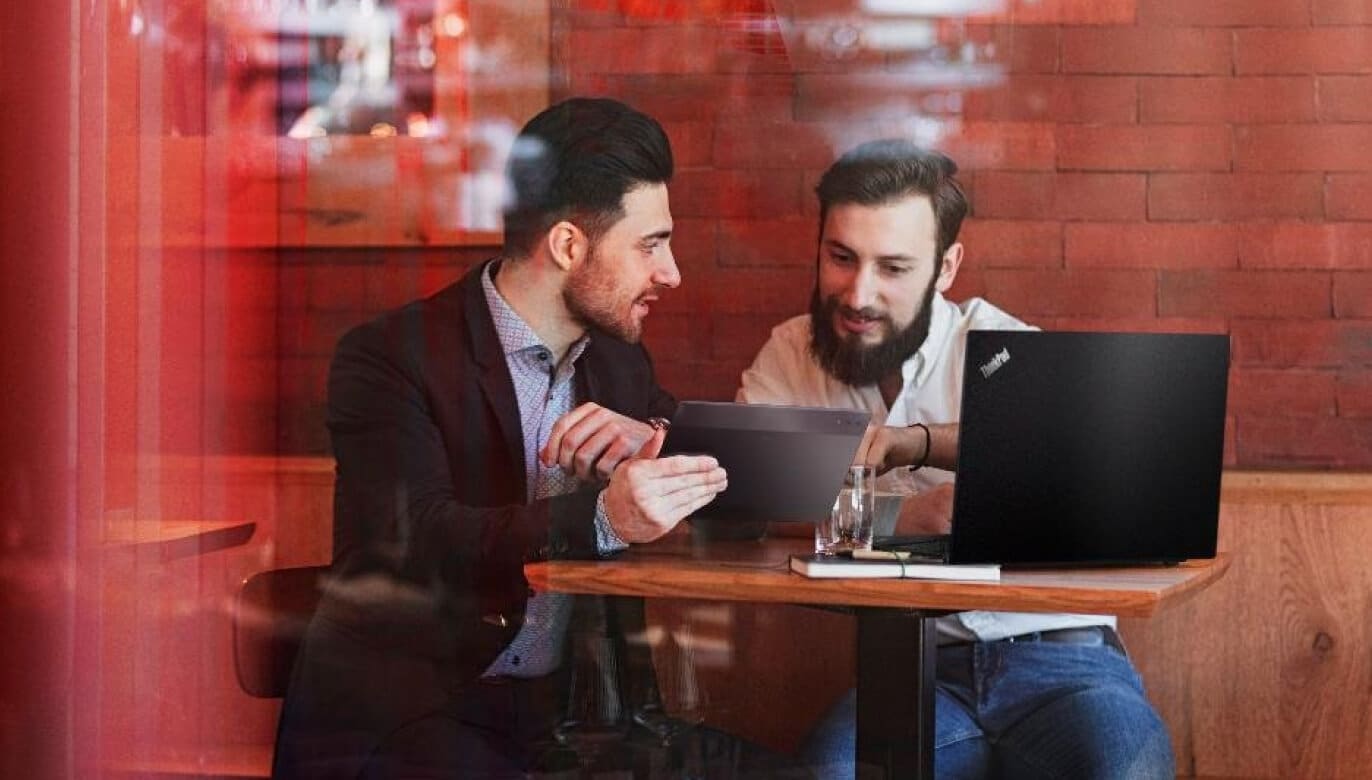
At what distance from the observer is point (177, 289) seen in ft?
6.40

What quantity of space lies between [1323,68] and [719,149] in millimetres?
867

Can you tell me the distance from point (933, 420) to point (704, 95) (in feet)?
1.74

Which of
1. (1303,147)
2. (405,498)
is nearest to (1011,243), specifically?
(1303,147)

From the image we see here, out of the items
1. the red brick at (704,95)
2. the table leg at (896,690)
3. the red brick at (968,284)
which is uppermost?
the red brick at (704,95)

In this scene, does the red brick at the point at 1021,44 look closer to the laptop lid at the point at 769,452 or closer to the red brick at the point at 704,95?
the red brick at the point at 704,95

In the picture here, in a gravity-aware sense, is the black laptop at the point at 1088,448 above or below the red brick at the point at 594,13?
below

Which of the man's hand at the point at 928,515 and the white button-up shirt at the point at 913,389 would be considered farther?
the white button-up shirt at the point at 913,389

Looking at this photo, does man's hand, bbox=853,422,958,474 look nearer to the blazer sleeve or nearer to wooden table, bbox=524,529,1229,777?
wooden table, bbox=524,529,1229,777

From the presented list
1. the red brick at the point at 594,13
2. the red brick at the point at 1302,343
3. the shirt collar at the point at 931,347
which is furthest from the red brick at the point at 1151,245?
the red brick at the point at 594,13

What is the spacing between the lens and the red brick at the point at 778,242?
231 cm

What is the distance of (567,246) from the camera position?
208cm

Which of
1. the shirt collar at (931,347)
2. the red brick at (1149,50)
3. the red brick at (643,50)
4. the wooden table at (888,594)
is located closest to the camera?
the wooden table at (888,594)

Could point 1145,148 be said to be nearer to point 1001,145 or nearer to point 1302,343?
point 1001,145

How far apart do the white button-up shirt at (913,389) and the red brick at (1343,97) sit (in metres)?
0.58
